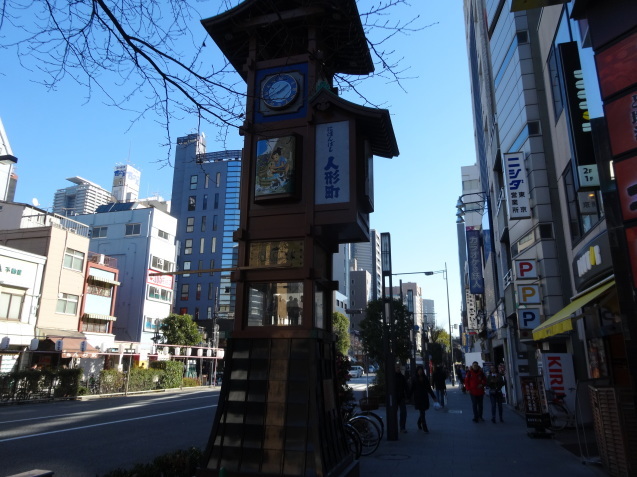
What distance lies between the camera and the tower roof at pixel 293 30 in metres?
7.24

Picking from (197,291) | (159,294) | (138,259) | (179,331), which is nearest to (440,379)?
(179,331)

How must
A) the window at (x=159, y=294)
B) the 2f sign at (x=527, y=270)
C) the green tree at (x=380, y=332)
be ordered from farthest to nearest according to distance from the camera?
the window at (x=159, y=294) → the green tree at (x=380, y=332) → the 2f sign at (x=527, y=270)

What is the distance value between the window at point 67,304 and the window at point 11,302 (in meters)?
3.40

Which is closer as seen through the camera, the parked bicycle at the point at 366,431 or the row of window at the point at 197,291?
the parked bicycle at the point at 366,431

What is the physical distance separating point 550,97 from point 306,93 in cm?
1231

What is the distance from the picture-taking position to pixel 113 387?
30.5m

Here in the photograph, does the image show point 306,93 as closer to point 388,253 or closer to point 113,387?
point 388,253

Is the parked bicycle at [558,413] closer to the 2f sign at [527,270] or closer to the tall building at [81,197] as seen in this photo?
the 2f sign at [527,270]

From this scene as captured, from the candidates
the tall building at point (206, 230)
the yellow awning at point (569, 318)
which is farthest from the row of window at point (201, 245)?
the yellow awning at point (569, 318)

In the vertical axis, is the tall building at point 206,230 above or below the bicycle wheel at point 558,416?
above

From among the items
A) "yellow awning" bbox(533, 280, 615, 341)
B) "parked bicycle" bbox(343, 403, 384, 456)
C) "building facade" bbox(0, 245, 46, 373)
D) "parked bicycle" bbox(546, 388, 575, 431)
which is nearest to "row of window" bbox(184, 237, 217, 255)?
"building facade" bbox(0, 245, 46, 373)

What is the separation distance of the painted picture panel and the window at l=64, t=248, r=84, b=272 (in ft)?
109

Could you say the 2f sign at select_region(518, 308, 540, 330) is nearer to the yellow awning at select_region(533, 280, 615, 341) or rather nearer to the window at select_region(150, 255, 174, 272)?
the yellow awning at select_region(533, 280, 615, 341)

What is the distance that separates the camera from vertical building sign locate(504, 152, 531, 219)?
1780cm
